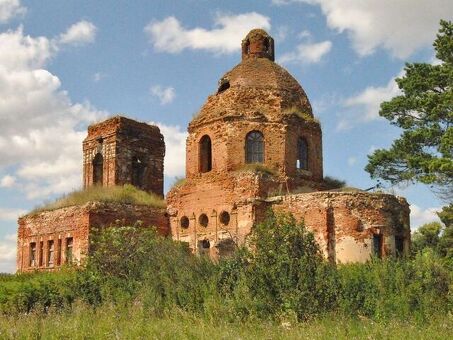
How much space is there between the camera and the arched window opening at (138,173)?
102 ft

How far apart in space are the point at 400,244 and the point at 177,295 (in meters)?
12.8

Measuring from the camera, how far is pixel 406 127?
2564cm

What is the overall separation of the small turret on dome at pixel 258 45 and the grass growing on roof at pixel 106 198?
28.6ft

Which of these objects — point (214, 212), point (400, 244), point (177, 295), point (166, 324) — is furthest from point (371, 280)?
point (214, 212)

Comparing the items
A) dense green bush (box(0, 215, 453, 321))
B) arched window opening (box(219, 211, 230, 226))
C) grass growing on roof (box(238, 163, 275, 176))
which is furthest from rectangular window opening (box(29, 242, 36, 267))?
dense green bush (box(0, 215, 453, 321))

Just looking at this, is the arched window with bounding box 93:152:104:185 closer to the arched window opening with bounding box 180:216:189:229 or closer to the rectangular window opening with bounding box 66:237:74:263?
the rectangular window opening with bounding box 66:237:74:263

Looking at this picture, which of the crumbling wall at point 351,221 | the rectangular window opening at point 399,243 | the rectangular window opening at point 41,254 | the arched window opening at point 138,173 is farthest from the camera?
the arched window opening at point 138,173

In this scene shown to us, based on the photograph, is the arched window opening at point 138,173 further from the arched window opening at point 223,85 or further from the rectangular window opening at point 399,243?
the rectangular window opening at point 399,243

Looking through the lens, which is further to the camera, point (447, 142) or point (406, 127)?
point (406, 127)

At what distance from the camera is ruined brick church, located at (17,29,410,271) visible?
2238 centimetres

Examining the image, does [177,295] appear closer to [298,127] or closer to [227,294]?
[227,294]

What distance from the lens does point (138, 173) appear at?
31484 millimetres

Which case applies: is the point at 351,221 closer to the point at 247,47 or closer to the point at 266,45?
the point at 266,45

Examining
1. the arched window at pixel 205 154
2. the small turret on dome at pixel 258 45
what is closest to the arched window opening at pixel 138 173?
the arched window at pixel 205 154
